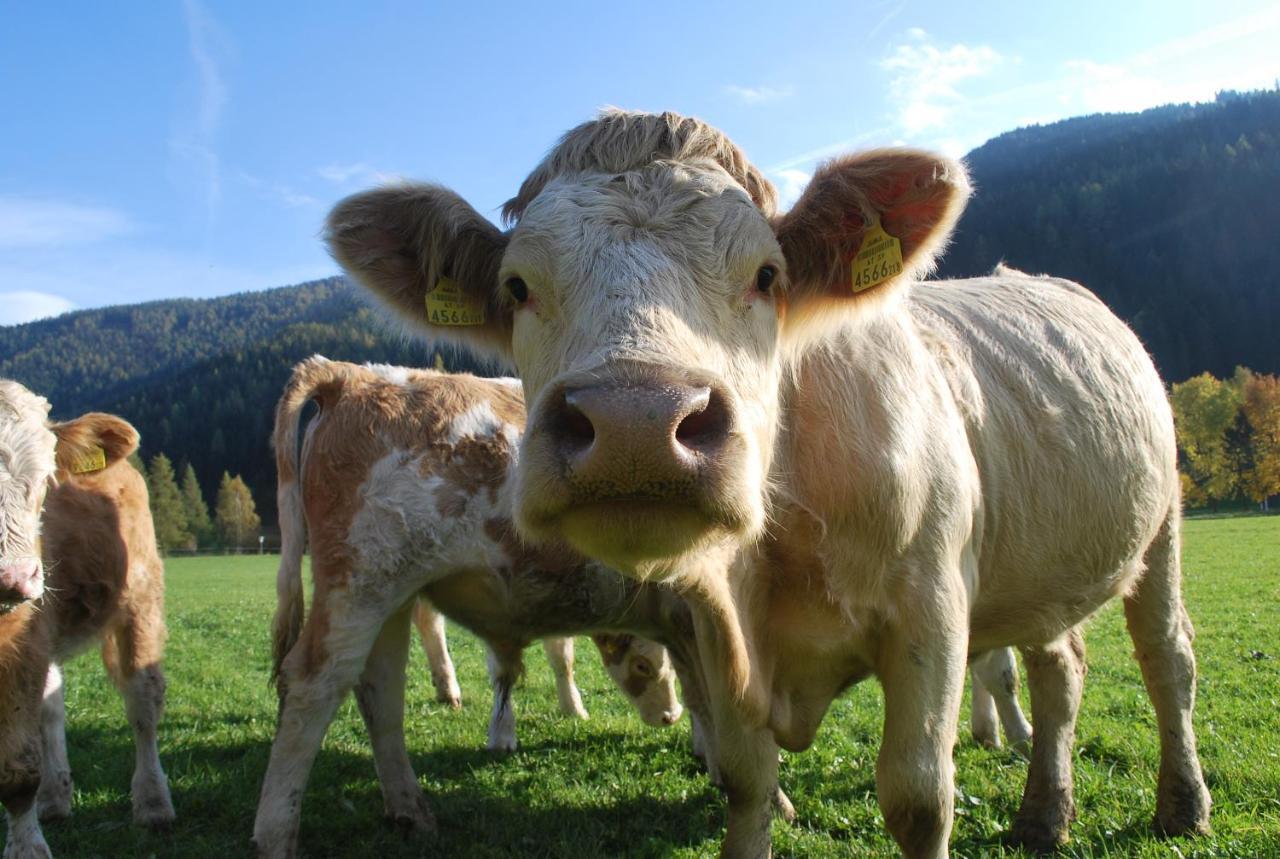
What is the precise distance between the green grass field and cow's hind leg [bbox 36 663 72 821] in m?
0.14

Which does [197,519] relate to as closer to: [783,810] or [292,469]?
[292,469]

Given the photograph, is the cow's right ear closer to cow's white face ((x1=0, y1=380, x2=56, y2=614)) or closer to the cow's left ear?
cow's white face ((x1=0, y1=380, x2=56, y2=614))

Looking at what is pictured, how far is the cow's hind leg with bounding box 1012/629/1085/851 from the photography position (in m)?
4.08

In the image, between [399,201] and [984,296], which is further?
[984,296]

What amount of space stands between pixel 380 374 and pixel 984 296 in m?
3.63

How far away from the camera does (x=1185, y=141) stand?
145m

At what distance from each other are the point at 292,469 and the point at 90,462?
1.68 metres

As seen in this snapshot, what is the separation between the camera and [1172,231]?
125188 mm

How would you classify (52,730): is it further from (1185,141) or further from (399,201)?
(1185,141)

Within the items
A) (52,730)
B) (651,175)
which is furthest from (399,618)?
(651,175)

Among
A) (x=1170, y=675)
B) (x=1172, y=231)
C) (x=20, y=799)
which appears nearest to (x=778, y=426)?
(x=1170, y=675)

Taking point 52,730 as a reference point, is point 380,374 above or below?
above

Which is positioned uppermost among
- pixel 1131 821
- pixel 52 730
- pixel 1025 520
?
pixel 1025 520

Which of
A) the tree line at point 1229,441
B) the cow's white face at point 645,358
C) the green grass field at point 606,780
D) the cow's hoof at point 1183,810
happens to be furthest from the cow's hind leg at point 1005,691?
the tree line at point 1229,441
